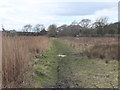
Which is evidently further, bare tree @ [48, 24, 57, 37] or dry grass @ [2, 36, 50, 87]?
bare tree @ [48, 24, 57, 37]

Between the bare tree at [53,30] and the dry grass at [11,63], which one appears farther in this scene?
the bare tree at [53,30]

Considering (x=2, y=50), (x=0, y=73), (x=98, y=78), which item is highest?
(x=2, y=50)

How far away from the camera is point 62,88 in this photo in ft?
20.7

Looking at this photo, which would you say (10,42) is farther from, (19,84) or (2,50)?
(19,84)

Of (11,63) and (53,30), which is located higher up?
(53,30)

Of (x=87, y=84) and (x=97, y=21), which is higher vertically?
(x=97, y=21)

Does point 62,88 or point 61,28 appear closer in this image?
point 62,88

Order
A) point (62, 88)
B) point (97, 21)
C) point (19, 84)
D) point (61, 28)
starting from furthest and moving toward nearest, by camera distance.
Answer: point (61, 28)
point (97, 21)
point (62, 88)
point (19, 84)

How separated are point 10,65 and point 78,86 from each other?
6.19 ft

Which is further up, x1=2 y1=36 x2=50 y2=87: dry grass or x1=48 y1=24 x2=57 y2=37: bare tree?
x1=48 y1=24 x2=57 y2=37: bare tree

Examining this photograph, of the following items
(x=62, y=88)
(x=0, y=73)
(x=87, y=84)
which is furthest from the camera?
(x=87, y=84)

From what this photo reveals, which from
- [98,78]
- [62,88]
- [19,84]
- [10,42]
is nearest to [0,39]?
[10,42]

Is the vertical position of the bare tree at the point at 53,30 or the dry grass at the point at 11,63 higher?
the bare tree at the point at 53,30

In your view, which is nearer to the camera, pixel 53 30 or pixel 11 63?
pixel 11 63
